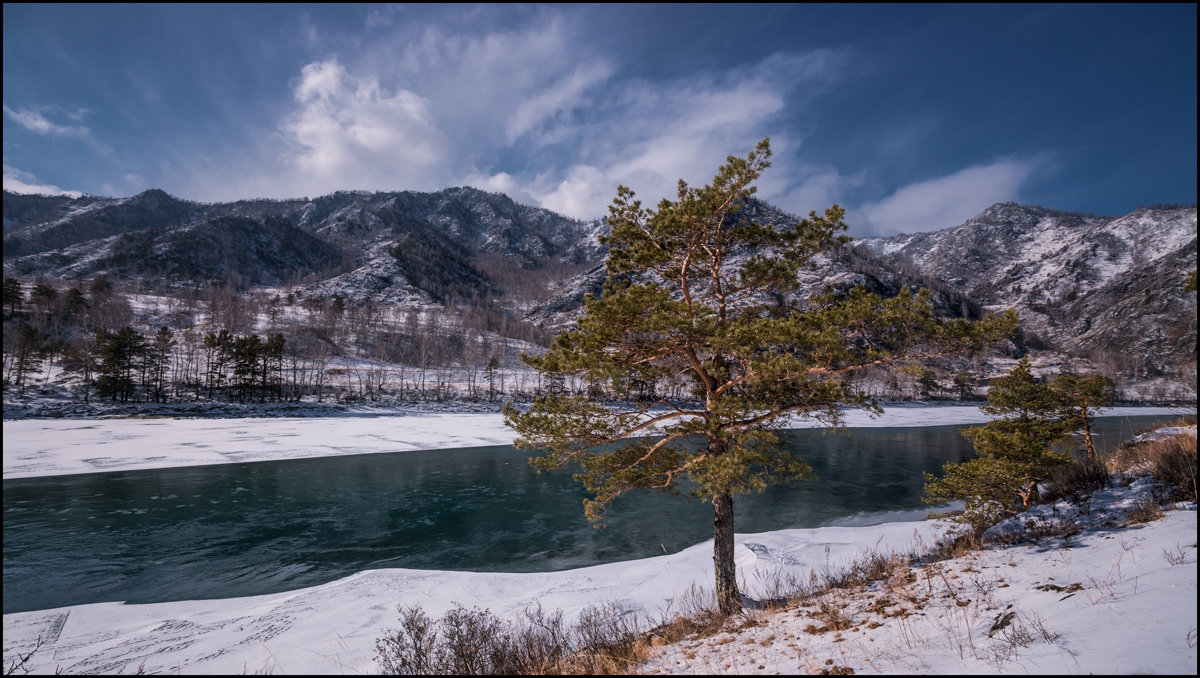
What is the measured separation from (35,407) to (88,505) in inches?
1643

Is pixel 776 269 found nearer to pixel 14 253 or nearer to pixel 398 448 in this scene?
pixel 398 448

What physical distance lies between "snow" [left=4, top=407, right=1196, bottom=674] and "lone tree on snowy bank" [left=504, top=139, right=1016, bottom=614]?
257 centimetres

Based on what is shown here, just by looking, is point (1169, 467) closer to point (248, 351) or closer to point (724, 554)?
point (724, 554)

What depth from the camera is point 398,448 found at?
1446 inches

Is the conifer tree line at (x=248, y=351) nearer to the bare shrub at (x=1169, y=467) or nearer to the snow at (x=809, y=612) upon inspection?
the snow at (x=809, y=612)

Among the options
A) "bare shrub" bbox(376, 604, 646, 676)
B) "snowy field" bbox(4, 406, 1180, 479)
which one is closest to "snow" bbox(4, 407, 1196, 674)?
"bare shrub" bbox(376, 604, 646, 676)

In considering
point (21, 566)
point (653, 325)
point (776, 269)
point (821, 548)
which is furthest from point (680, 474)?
point (21, 566)

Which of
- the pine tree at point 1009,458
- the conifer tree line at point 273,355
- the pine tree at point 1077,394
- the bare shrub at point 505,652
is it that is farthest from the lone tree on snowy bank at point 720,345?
the pine tree at point 1077,394

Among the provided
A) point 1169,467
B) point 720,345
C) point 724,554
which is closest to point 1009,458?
point 1169,467

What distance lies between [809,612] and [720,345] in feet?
15.4

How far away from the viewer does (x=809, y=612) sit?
25.1ft

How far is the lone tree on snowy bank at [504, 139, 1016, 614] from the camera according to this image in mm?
8094

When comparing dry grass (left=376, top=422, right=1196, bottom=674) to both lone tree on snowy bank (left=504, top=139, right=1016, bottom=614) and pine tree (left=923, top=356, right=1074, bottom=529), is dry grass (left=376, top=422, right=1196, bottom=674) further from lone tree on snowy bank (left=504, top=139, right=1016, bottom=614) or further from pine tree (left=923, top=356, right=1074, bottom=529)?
lone tree on snowy bank (left=504, top=139, right=1016, bottom=614)

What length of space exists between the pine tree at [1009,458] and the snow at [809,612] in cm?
96
